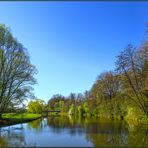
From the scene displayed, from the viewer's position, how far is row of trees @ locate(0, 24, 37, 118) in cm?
3547

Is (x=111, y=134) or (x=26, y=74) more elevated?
(x=26, y=74)

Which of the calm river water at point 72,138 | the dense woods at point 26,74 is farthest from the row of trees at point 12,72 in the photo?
the calm river water at point 72,138

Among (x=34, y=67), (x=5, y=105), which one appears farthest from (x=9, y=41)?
(x=5, y=105)

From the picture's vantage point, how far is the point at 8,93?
121 feet

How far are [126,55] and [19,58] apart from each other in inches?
680

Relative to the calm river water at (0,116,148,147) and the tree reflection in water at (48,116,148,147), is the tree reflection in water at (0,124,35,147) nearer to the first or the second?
the calm river water at (0,116,148,147)

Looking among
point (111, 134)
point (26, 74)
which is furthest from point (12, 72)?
point (111, 134)

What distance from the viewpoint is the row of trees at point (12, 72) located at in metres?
35.5

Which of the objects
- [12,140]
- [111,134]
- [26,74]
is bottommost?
[111,134]

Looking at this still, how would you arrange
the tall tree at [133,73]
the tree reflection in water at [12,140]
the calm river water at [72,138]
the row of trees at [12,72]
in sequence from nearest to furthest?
the tree reflection in water at [12,140] → the calm river water at [72,138] → the row of trees at [12,72] → the tall tree at [133,73]

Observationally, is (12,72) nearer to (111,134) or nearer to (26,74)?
(26,74)

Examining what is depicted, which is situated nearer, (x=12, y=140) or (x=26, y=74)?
(x=12, y=140)

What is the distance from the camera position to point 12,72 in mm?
36938

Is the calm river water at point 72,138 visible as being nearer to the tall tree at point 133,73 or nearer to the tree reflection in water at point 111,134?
the tree reflection in water at point 111,134
